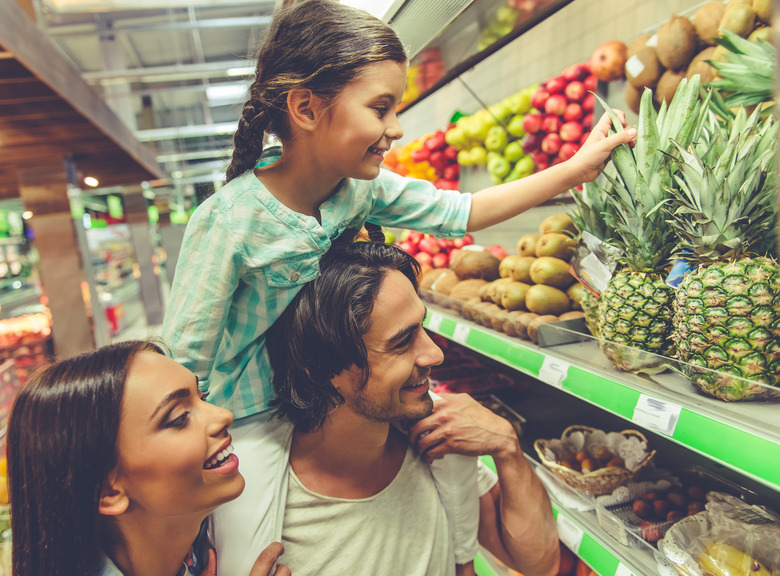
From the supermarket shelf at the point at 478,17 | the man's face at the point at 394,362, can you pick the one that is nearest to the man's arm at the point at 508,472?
the man's face at the point at 394,362

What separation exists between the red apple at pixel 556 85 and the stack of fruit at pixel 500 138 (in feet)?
0.67

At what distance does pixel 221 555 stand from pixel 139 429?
401 mm

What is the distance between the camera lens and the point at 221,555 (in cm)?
108

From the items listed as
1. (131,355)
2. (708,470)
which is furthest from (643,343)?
(131,355)

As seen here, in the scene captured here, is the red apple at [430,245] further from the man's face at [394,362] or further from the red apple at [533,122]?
the man's face at [394,362]

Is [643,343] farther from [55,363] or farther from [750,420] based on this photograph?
[55,363]

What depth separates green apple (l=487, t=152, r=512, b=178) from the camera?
2377mm

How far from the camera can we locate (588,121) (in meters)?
1.93

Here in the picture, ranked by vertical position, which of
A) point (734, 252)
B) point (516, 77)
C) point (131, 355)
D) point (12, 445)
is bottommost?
point (12, 445)

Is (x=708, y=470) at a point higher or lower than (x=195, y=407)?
lower

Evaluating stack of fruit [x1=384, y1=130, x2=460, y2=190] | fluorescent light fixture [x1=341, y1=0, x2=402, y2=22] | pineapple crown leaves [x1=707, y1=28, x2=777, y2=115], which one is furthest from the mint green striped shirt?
stack of fruit [x1=384, y1=130, x2=460, y2=190]

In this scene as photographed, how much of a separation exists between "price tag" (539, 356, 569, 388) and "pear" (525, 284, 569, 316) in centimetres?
28

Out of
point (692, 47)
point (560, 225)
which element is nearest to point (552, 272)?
point (560, 225)

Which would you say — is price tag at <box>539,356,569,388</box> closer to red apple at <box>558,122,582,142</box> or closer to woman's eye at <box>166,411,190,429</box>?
woman's eye at <box>166,411,190,429</box>
